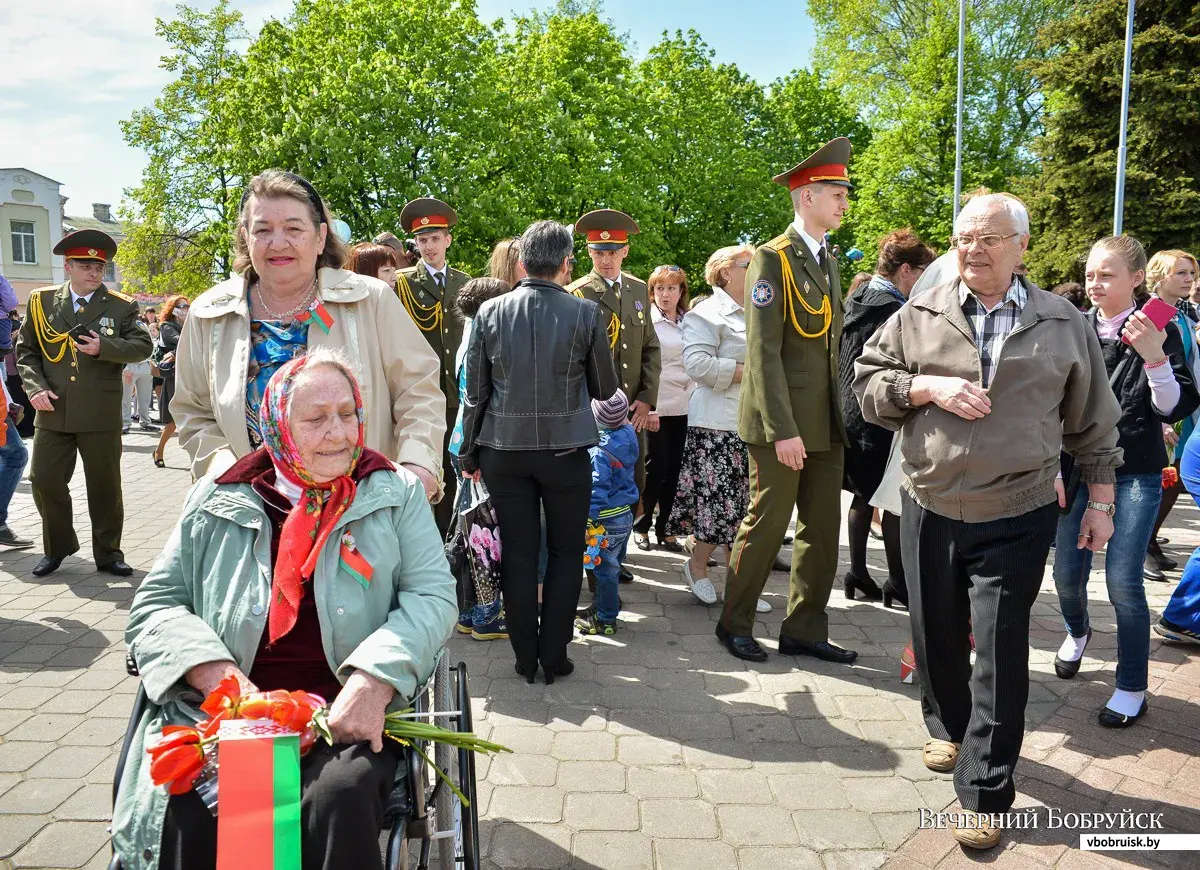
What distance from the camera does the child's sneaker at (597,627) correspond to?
204 inches

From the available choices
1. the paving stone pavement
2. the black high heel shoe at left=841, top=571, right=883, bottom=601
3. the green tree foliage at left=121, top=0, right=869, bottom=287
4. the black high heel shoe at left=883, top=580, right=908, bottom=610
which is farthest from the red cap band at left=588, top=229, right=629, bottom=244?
the green tree foliage at left=121, top=0, right=869, bottom=287

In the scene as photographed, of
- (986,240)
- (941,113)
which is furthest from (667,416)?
(941,113)

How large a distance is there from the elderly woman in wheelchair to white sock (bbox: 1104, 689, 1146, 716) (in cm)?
304

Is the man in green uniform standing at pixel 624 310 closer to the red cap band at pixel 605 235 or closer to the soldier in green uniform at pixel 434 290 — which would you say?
the red cap band at pixel 605 235

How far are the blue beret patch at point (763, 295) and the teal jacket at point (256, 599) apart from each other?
2.38 m

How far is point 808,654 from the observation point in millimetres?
4812

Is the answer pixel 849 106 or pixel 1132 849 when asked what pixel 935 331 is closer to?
pixel 1132 849

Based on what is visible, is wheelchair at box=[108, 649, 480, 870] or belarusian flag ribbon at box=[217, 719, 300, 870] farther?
wheelchair at box=[108, 649, 480, 870]

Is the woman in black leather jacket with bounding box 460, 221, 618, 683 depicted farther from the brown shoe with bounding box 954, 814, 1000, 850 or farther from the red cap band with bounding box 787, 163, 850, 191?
the brown shoe with bounding box 954, 814, 1000, 850

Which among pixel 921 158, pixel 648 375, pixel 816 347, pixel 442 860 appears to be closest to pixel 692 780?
pixel 442 860

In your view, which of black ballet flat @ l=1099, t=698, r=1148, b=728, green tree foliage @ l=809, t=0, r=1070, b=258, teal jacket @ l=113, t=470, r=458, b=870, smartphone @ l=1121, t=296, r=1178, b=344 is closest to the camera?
teal jacket @ l=113, t=470, r=458, b=870

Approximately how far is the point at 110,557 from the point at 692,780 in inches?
189

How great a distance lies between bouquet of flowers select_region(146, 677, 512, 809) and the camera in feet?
6.70

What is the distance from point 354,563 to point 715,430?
3.78m
